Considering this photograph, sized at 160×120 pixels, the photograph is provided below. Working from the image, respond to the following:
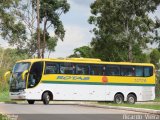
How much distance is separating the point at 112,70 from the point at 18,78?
7018mm

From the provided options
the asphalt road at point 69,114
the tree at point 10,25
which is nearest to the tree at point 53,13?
the tree at point 10,25

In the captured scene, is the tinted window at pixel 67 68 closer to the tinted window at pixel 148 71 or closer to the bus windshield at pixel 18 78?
the bus windshield at pixel 18 78

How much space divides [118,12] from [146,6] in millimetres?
3058

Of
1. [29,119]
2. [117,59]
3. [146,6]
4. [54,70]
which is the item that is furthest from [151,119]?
[117,59]

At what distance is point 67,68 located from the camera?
36.1m

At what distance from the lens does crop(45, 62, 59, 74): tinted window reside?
115 feet

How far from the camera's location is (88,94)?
122 feet

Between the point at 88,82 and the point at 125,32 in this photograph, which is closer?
the point at 88,82

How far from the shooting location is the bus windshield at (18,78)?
115 ft

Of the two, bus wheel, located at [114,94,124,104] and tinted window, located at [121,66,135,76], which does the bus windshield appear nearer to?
bus wheel, located at [114,94,124,104]

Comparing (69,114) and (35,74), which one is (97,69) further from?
(69,114)

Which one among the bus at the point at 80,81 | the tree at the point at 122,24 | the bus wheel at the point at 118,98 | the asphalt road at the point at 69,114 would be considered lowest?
the asphalt road at the point at 69,114

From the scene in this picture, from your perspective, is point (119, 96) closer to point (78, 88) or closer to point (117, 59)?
point (78, 88)

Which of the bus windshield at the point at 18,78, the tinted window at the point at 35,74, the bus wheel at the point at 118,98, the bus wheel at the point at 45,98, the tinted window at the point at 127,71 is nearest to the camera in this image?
the tinted window at the point at 35,74
